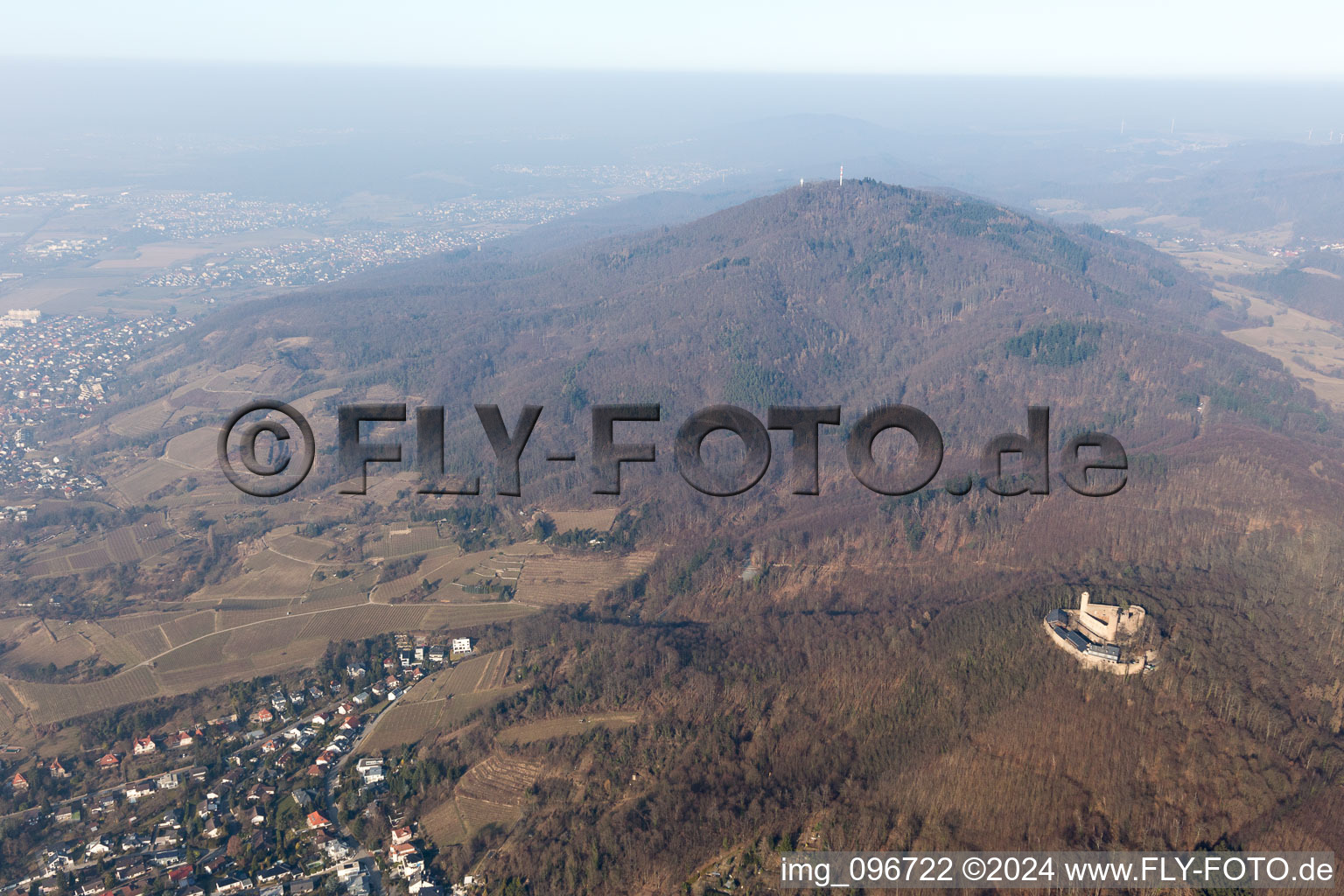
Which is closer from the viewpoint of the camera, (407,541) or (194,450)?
(407,541)

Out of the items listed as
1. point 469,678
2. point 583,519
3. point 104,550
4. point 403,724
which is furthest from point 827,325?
point 104,550

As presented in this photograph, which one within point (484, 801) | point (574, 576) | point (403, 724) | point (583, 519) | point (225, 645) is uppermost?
point (583, 519)

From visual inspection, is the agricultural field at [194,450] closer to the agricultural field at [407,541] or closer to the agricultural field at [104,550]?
the agricultural field at [104,550]

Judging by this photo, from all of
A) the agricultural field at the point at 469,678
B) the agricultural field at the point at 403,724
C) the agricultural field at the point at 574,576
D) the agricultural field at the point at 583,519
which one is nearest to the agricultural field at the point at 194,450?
the agricultural field at the point at 583,519

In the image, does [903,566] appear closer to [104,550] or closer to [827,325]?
[827,325]

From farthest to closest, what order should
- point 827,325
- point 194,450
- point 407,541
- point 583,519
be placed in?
point 827,325 → point 194,450 → point 583,519 → point 407,541

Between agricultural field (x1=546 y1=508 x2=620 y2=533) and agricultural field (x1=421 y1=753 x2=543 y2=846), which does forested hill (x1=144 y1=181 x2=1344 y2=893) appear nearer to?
agricultural field (x1=421 y1=753 x2=543 y2=846)

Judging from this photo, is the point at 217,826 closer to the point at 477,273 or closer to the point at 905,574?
the point at 905,574
